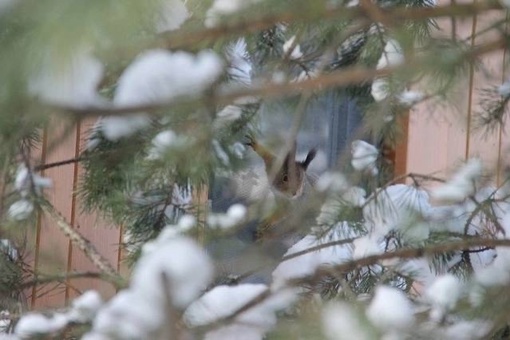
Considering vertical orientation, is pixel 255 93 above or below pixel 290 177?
below

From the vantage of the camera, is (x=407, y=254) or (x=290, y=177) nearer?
(x=407, y=254)

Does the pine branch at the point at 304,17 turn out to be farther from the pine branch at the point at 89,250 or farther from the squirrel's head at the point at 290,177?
the squirrel's head at the point at 290,177

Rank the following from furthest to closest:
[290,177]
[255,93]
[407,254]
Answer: [290,177], [407,254], [255,93]

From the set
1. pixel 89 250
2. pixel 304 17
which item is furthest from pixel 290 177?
pixel 304 17

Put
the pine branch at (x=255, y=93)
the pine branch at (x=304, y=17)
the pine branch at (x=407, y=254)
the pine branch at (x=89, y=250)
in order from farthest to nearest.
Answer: the pine branch at (x=89, y=250) → the pine branch at (x=407, y=254) → the pine branch at (x=304, y=17) → the pine branch at (x=255, y=93)

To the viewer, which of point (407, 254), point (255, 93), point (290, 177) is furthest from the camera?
point (290, 177)

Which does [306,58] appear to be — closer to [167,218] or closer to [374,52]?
[374,52]

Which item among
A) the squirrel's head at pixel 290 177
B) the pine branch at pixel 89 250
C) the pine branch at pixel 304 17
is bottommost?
the pine branch at pixel 304 17

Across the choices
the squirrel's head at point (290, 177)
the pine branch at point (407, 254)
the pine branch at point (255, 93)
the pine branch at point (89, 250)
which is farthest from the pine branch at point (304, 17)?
the squirrel's head at point (290, 177)

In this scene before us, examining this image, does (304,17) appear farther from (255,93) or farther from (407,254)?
(407,254)

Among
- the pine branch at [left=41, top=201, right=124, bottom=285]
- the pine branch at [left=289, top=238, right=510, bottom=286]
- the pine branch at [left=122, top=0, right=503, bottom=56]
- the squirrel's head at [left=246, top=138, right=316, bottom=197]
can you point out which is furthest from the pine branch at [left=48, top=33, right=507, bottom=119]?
the squirrel's head at [left=246, top=138, right=316, bottom=197]

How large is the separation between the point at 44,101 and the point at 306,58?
100 centimetres

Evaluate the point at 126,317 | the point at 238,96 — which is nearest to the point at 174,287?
the point at 126,317

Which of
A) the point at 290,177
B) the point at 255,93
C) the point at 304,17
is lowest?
the point at 255,93
